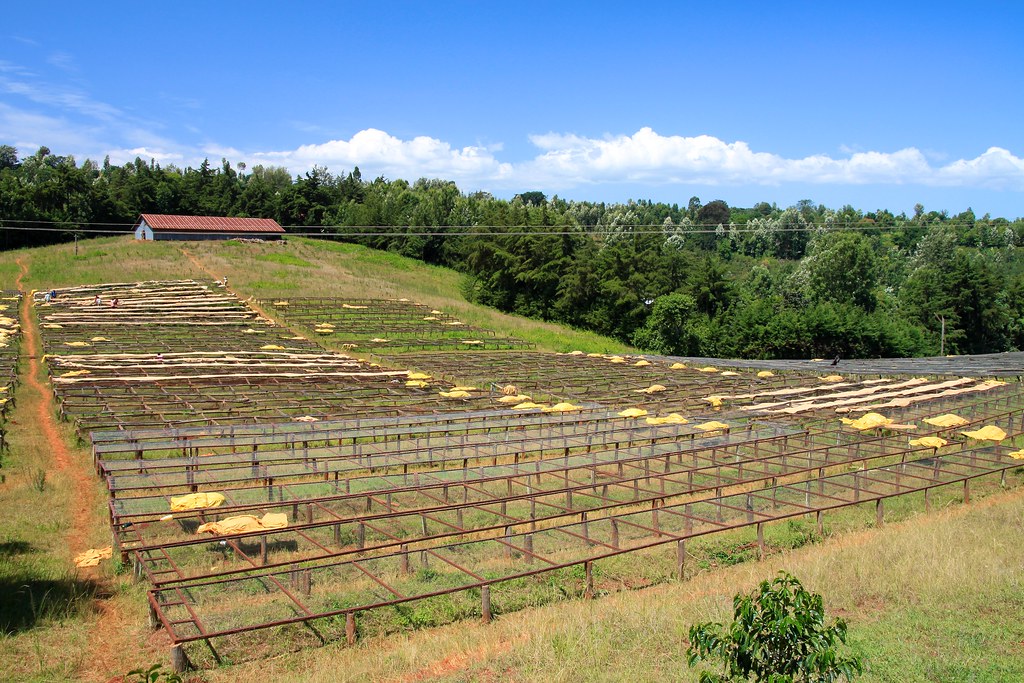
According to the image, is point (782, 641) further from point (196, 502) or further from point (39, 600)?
point (196, 502)

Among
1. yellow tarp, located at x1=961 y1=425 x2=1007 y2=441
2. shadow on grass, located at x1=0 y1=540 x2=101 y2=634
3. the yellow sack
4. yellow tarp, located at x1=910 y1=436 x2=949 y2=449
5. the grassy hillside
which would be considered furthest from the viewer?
the grassy hillside

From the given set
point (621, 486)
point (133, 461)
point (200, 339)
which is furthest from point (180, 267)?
point (621, 486)

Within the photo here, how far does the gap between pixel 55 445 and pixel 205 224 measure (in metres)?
85.5

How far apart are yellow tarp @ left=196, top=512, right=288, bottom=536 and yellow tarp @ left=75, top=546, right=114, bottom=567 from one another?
1910 millimetres

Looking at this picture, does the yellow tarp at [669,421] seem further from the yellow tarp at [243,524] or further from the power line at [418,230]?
the power line at [418,230]

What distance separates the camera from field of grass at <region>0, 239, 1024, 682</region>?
451 inches

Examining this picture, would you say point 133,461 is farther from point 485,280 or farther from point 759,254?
point 759,254

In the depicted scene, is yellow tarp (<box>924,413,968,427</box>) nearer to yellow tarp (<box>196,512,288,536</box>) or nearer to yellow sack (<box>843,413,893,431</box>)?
yellow sack (<box>843,413,893,431</box>)

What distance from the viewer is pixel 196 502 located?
752 inches

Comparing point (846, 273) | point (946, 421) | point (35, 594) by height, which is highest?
point (846, 273)

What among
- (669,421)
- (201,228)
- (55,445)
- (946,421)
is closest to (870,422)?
(946,421)

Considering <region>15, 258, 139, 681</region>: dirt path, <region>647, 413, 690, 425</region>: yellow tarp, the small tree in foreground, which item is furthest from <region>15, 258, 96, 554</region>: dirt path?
<region>647, 413, 690, 425</region>: yellow tarp

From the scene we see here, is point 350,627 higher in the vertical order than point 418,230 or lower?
lower

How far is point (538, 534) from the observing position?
18.1 metres
